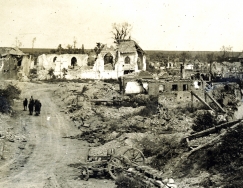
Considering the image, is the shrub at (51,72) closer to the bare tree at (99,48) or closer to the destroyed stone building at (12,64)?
the destroyed stone building at (12,64)

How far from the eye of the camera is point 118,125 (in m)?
14.0

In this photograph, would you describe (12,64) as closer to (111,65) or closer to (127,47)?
(111,65)

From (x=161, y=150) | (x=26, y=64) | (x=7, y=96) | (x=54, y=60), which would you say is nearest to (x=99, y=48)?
(x=54, y=60)

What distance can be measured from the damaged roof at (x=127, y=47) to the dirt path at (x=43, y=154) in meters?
10.8

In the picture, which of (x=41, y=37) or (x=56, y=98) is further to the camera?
(x=56, y=98)

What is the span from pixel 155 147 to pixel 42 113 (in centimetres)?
719

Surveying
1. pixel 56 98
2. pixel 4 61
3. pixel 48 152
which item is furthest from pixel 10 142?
pixel 4 61

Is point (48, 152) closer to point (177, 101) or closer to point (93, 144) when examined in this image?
point (93, 144)

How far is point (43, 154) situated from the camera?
11.1m

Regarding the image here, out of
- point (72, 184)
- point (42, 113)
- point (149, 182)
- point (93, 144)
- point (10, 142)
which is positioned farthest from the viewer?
point (42, 113)

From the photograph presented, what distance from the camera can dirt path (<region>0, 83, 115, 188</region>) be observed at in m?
8.86

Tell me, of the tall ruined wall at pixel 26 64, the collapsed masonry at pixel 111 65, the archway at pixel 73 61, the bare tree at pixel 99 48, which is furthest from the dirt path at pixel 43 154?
the archway at pixel 73 61

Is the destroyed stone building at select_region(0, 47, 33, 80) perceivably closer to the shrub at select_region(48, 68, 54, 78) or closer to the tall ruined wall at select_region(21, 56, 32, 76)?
the tall ruined wall at select_region(21, 56, 32, 76)

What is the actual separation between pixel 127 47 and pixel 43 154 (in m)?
16.2
